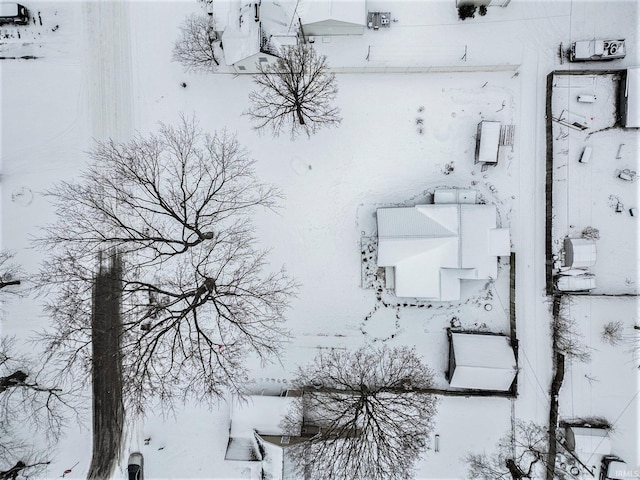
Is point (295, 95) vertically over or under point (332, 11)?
under

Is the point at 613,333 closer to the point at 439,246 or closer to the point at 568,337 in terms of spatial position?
the point at 568,337

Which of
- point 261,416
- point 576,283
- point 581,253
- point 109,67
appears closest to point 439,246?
point 581,253

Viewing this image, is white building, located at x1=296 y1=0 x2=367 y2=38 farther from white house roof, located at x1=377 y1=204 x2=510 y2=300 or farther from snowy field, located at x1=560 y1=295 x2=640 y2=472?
Answer: snowy field, located at x1=560 y1=295 x2=640 y2=472

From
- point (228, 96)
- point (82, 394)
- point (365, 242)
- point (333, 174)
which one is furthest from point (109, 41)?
point (82, 394)

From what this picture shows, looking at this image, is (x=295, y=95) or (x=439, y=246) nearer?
(x=439, y=246)

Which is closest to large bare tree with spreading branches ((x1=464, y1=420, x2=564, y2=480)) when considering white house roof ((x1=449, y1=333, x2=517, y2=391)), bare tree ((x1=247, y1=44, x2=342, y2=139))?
white house roof ((x1=449, y1=333, x2=517, y2=391))

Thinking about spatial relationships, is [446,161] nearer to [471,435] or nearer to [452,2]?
[452,2]

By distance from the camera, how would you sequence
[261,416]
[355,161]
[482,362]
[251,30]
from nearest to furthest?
[251,30]
[482,362]
[261,416]
[355,161]
